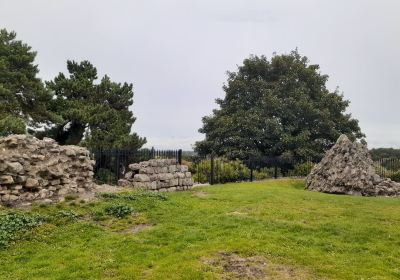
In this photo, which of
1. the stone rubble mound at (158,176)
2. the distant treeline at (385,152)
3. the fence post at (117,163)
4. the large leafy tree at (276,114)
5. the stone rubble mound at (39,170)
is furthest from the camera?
the distant treeline at (385,152)

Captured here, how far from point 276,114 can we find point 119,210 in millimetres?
26102

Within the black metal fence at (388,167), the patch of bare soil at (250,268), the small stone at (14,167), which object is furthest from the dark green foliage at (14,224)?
the black metal fence at (388,167)

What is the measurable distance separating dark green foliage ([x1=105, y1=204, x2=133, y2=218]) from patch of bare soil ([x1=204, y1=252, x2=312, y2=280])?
524cm

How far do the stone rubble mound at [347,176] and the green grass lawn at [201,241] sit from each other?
7.41 m

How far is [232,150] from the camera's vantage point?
36.2 meters

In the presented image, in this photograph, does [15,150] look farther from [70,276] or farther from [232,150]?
[232,150]

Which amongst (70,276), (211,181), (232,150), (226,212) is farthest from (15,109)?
(70,276)

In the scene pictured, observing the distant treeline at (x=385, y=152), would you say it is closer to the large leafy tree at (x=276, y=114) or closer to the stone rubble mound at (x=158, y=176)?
the large leafy tree at (x=276, y=114)

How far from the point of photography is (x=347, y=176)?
912 inches

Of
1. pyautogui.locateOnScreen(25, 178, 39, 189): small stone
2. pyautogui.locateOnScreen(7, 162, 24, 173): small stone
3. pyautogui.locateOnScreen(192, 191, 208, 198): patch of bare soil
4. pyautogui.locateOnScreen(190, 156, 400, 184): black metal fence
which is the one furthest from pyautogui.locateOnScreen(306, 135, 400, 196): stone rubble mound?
pyautogui.locateOnScreen(7, 162, 24, 173): small stone

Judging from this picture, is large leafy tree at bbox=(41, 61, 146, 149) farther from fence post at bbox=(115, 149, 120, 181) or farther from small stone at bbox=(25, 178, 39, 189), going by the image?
small stone at bbox=(25, 178, 39, 189)

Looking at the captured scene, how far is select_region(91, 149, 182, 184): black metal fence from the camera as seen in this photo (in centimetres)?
1992

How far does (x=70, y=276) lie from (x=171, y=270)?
208 cm

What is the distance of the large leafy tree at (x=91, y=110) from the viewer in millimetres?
27312
